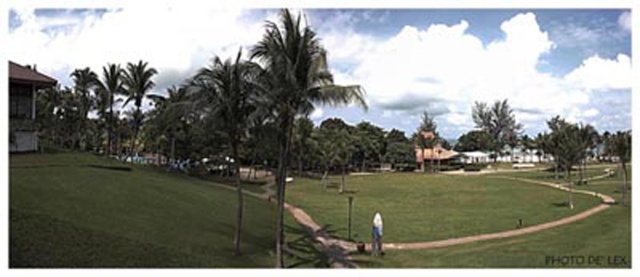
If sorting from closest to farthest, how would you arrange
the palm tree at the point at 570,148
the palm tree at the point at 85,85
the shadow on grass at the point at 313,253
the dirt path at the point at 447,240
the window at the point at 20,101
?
1. the shadow on grass at the point at 313,253
2. the dirt path at the point at 447,240
3. the window at the point at 20,101
4. the palm tree at the point at 570,148
5. the palm tree at the point at 85,85

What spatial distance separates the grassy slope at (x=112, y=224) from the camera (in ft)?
41.1

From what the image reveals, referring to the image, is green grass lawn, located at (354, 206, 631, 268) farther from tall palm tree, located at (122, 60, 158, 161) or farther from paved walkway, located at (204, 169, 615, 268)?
tall palm tree, located at (122, 60, 158, 161)

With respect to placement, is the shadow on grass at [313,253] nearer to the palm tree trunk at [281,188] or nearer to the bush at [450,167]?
the palm tree trunk at [281,188]

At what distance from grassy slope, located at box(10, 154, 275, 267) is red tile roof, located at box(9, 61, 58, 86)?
3561 mm

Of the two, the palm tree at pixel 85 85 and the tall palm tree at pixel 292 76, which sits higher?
the palm tree at pixel 85 85

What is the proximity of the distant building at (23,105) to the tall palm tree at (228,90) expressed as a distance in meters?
13.5

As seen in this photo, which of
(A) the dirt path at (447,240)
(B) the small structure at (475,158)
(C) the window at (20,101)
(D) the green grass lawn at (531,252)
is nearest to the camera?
(D) the green grass lawn at (531,252)

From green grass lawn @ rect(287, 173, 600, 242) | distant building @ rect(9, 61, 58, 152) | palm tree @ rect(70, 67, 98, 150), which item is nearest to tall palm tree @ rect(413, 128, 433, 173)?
green grass lawn @ rect(287, 173, 600, 242)

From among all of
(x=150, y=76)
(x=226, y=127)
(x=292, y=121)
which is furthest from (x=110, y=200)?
(x=150, y=76)

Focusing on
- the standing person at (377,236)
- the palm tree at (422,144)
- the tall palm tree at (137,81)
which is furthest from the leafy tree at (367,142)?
the standing person at (377,236)

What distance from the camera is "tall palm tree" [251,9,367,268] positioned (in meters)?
13.5

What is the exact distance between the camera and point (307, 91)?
13.7m
